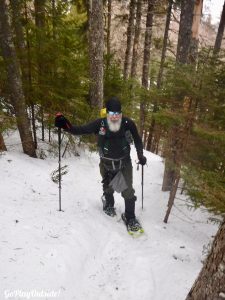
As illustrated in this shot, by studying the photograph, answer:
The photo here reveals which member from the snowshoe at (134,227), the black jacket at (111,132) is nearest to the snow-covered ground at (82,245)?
the snowshoe at (134,227)

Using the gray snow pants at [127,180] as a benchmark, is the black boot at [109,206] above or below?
below

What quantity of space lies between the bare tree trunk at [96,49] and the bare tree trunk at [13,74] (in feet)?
9.09

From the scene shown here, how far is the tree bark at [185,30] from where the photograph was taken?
7.49 m

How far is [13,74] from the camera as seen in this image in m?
7.41

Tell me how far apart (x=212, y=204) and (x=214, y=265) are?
62.4 inches

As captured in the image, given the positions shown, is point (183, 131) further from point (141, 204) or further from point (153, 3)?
point (153, 3)

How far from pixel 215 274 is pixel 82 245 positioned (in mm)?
2723

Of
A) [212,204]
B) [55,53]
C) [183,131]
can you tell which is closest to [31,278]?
[212,204]

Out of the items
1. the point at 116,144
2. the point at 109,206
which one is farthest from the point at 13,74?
the point at 109,206

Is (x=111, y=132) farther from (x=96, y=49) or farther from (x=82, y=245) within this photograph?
(x=96, y=49)

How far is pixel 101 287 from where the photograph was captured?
4656 millimetres

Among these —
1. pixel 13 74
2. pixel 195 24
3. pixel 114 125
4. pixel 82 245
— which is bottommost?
pixel 82 245

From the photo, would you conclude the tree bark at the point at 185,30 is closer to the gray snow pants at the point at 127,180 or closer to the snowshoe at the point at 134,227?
the gray snow pants at the point at 127,180

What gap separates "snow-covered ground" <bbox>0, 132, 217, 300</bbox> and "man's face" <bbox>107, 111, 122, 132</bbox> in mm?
2116
